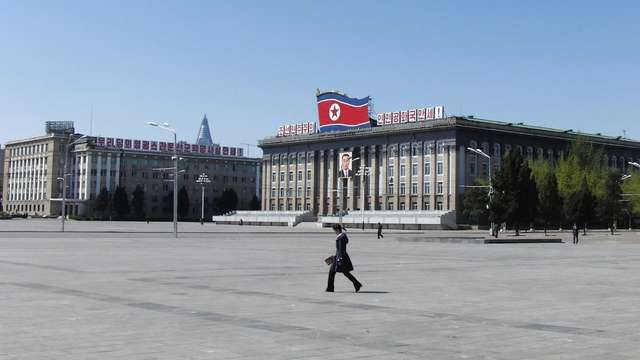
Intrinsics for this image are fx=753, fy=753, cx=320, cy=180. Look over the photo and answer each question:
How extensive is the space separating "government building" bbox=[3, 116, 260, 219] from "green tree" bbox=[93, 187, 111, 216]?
5.99m

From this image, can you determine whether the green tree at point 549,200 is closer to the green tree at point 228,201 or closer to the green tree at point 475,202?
the green tree at point 475,202

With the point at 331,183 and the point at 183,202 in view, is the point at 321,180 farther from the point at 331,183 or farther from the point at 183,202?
the point at 183,202

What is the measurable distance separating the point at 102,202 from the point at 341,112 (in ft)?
187

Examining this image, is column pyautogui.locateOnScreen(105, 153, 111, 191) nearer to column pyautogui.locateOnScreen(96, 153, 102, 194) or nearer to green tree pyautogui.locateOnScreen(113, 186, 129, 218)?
column pyautogui.locateOnScreen(96, 153, 102, 194)

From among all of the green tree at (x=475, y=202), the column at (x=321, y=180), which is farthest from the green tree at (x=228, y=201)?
the green tree at (x=475, y=202)

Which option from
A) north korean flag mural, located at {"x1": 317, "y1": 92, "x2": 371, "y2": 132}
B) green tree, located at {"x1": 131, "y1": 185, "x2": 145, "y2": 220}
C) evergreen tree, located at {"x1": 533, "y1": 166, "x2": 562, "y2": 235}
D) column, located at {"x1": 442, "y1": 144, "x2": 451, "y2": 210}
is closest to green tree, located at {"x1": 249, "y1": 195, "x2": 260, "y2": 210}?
green tree, located at {"x1": 131, "y1": 185, "x2": 145, "y2": 220}

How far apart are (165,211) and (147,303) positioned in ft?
544

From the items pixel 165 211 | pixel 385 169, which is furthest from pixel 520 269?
pixel 165 211

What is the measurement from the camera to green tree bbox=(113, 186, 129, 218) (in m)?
157

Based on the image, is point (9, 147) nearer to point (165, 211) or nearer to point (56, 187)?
point (56, 187)

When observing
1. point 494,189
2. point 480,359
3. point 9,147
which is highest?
point 9,147

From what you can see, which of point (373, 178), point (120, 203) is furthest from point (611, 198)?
point (120, 203)

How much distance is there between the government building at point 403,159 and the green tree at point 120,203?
96.1ft

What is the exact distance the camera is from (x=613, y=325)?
41.1 ft
